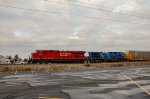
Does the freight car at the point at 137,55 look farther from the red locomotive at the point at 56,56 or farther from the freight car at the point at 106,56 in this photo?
the red locomotive at the point at 56,56

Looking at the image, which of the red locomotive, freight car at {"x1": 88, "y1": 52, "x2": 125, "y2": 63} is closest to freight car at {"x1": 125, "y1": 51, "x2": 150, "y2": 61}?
freight car at {"x1": 88, "y1": 52, "x2": 125, "y2": 63}

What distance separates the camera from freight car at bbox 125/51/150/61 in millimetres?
89000

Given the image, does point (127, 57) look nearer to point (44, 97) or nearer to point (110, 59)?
point (110, 59)

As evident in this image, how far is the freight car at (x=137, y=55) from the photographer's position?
8900cm

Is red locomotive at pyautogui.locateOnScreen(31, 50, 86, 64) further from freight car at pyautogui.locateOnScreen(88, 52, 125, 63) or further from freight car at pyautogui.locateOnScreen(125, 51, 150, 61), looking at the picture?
freight car at pyautogui.locateOnScreen(125, 51, 150, 61)

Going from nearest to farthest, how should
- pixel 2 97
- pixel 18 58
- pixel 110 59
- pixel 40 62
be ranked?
pixel 2 97 < pixel 40 62 < pixel 110 59 < pixel 18 58

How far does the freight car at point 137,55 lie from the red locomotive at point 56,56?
1743 cm

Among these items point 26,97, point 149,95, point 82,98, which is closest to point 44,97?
point 26,97

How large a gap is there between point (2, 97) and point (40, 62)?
54240mm

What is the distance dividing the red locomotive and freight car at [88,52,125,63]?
4.55 m

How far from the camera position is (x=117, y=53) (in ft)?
284

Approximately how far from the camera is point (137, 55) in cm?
9175

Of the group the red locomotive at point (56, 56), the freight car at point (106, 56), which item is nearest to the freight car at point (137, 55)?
the freight car at point (106, 56)

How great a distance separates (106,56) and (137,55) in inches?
504
